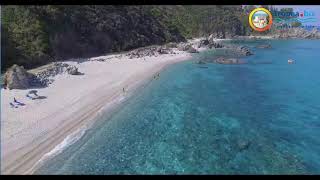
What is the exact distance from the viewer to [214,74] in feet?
202

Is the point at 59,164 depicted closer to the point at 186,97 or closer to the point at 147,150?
the point at 147,150

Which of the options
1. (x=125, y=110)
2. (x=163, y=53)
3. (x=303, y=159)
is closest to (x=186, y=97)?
(x=125, y=110)

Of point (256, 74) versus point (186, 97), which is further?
point (256, 74)

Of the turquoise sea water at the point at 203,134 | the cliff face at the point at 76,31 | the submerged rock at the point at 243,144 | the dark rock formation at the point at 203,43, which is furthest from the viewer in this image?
the dark rock formation at the point at 203,43

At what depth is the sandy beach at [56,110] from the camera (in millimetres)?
22953

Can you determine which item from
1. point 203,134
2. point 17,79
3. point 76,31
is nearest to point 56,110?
point 17,79

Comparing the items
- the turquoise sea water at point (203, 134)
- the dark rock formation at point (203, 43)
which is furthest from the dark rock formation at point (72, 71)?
the dark rock formation at point (203, 43)

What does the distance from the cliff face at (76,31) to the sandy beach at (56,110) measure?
9578mm

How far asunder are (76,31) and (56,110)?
46194 millimetres

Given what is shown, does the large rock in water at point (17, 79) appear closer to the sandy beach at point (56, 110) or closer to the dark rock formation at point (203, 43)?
the sandy beach at point (56, 110)

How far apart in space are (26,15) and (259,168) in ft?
175

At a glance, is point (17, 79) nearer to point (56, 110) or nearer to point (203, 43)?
point (56, 110)

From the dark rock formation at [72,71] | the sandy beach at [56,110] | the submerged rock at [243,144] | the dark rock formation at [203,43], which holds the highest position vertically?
the dark rock formation at [203,43]

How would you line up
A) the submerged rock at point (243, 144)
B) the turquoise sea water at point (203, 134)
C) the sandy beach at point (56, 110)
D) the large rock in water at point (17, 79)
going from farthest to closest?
the large rock in water at point (17, 79), the submerged rock at point (243, 144), the sandy beach at point (56, 110), the turquoise sea water at point (203, 134)
